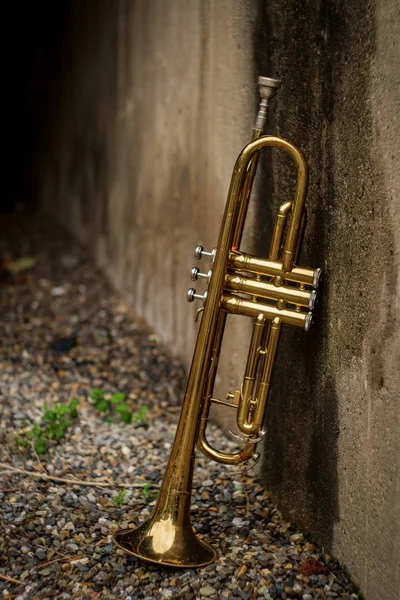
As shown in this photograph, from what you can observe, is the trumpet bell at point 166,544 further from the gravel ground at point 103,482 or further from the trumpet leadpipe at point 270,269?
the trumpet leadpipe at point 270,269

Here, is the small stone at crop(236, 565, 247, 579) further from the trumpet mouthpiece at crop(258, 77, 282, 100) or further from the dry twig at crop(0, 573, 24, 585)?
the trumpet mouthpiece at crop(258, 77, 282, 100)

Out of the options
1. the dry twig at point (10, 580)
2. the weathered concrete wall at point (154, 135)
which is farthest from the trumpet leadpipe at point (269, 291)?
the dry twig at point (10, 580)

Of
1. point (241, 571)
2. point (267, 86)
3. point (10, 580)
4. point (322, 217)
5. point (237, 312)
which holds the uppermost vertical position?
point (267, 86)

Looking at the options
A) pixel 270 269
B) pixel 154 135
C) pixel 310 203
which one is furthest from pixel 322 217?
pixel 154 135

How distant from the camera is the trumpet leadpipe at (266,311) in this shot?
281cm

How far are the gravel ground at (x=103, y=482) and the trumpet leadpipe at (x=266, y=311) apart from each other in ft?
2.64

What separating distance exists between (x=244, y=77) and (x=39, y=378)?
1929mm

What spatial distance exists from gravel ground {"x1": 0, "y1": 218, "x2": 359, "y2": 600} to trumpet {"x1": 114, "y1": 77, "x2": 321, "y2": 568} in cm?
10

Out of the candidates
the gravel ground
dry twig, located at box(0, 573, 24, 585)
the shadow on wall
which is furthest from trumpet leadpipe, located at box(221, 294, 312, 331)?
dry twig, located at box(0, 573, 24, 585)

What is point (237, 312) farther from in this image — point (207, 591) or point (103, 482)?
point (103, 482)

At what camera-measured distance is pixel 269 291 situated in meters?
2.83

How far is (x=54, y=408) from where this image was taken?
4.16m

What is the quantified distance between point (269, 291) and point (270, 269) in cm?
7

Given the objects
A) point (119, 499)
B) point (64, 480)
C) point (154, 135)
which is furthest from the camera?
point (154, 135)
